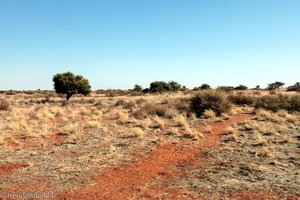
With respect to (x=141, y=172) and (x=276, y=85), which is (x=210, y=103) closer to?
(x=141, y=172)

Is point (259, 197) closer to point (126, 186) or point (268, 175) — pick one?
point (268, 175)

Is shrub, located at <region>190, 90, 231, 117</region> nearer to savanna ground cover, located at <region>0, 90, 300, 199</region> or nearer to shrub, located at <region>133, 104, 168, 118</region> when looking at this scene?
shrub, located at <region>133, 104, 168, 118</region>

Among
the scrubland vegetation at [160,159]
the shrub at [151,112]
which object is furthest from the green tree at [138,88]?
the scrubland vegetation at [160,159]

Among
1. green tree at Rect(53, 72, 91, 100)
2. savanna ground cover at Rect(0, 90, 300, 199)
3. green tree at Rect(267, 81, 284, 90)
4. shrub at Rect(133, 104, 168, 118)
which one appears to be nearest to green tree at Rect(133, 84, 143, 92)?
green tree at Rect(267, 81, 284, 90)

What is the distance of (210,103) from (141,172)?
14.5 metres

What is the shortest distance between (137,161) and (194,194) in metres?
3.49

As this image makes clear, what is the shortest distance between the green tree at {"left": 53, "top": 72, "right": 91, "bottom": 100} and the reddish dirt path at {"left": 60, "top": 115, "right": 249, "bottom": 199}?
32487 millimetres

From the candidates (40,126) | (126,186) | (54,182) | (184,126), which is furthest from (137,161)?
(40,126)

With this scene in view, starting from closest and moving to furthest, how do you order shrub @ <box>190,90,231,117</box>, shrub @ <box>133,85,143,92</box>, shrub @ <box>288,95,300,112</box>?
shrub @ <box>190,90,231,117</box> < shrub @ <box>288,95,300,112</box> < shrub @ <box>133,85,143,92</box>

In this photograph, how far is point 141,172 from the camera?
9.98 metres

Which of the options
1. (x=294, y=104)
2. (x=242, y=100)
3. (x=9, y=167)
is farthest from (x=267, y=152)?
(x=242, y=100)

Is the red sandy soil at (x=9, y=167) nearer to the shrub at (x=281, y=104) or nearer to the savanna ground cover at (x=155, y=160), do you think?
the savanna ground cover at (x=155, y=160)

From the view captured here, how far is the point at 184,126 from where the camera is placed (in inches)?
697

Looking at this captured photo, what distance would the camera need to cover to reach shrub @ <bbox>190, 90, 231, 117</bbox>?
75.7ft
